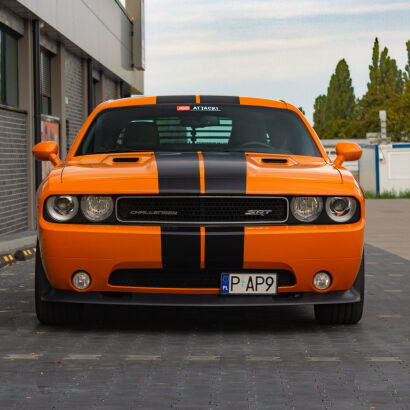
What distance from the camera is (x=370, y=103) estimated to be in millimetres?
80688

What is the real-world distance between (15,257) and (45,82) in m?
9.26

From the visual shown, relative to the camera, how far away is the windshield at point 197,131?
7.35m

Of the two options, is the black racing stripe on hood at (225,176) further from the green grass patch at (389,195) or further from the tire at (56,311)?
the green grass patch at (389,195)

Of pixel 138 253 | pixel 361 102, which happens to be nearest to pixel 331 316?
pixel 138 253

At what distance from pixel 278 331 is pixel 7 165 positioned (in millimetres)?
10212

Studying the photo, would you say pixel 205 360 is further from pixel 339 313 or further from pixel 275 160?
pixel 275 160

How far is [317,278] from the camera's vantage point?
616 centimetres

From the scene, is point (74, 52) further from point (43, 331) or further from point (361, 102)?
point (361, 102)

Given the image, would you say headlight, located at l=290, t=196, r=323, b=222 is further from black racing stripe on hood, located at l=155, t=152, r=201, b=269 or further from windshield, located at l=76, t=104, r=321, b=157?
windshield, located at l=76, t=104, r=321, b=157

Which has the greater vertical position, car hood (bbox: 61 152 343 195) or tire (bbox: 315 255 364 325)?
car hood (bbox: 61 152 343 195)

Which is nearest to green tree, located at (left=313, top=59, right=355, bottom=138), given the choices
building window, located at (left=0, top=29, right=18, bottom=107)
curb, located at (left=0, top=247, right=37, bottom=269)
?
building window, located at (left=0, top=29, right=18, bottom=107)

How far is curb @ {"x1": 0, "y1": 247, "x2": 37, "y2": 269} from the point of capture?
11.1 meters

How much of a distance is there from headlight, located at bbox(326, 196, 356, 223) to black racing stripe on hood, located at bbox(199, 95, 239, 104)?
1.90 meters

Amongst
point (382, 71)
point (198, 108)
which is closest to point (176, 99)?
point (198, 108)
